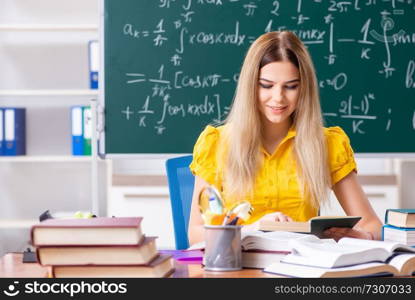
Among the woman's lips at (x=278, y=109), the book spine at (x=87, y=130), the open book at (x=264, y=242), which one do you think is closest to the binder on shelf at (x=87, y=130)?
the book spine at (x=87, y=130)

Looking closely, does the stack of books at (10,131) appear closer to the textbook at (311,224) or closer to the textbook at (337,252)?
the textbook at (311,224)

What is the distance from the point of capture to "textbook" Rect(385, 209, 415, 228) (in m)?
1.67

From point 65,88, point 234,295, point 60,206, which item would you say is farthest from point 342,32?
point 234,295

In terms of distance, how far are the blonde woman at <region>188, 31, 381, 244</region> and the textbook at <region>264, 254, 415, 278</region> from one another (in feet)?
2.22

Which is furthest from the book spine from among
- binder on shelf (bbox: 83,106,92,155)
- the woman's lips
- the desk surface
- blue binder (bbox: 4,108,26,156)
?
the desk surface

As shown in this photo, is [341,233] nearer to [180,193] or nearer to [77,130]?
[180,193]

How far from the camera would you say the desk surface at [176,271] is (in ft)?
4.72

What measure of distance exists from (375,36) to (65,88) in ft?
5.95

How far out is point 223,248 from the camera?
58.1 inches

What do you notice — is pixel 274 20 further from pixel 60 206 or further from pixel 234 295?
pixel 234 295

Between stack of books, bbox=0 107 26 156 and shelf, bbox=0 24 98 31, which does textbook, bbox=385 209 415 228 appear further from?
stack of books, bbox=0 107 26 156

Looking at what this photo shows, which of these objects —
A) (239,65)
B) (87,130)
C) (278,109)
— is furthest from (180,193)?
(87,130)

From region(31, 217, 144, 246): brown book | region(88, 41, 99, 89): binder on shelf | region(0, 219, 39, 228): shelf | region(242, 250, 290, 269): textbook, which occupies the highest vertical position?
region(88, 41, 99, 89): binder on shelf

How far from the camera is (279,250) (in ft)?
4.97
